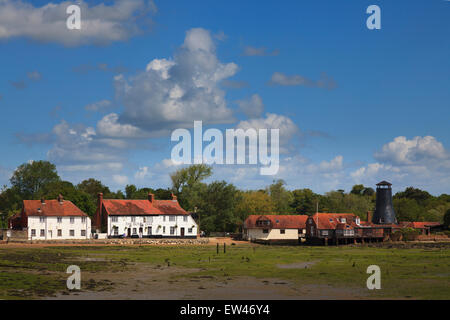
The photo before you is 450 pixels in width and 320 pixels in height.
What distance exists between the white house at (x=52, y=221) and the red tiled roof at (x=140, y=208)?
5.27 meters

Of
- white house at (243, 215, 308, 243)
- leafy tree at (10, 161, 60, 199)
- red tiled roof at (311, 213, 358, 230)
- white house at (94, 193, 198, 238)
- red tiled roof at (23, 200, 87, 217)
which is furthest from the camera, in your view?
leafy tree at (10, 161, 60, 199)

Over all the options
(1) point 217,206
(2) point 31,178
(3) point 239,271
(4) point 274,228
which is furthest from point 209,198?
(3) point 239,271

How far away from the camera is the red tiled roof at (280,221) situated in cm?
11081

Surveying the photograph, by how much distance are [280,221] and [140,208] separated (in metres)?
28.4

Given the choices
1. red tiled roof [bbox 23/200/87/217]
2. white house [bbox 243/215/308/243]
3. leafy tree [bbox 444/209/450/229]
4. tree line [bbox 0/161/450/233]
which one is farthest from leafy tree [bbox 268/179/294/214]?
red tiled roof [bbox 23/200/87/217]

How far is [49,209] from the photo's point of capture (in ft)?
302

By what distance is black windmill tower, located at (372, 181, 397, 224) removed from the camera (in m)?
118

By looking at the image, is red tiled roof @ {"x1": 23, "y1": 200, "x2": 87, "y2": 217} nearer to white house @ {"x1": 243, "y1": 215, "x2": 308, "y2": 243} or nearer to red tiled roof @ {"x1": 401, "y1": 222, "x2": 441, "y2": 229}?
white house @ {"x1": 243, "y1": 215, "x2": 308, "y2": 243}

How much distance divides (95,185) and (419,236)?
74.3 m

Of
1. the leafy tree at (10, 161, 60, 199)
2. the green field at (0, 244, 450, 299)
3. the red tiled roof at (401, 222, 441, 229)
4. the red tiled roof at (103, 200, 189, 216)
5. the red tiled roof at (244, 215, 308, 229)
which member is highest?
the leafy tree at (10, 161, 60, 199)

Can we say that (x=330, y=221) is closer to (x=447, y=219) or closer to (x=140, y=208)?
(x=447, y=219)

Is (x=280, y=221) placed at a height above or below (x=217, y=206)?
below
